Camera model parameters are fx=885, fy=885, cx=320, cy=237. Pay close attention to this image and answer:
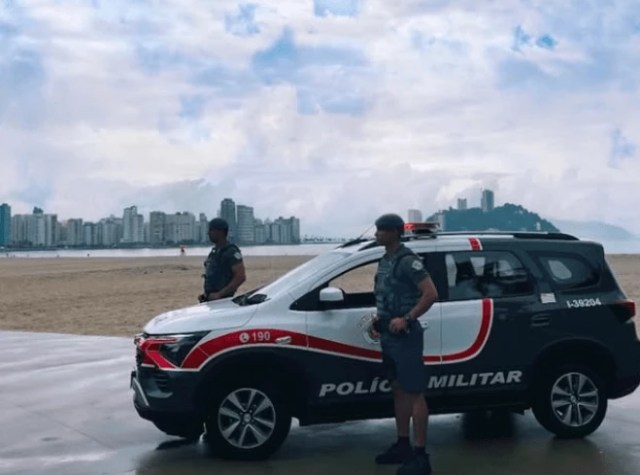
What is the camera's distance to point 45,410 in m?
9.16

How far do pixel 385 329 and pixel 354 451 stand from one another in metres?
1.41

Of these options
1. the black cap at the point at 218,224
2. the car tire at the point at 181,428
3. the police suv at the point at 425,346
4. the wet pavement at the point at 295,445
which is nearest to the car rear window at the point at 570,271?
the police suv at the point at 425,346

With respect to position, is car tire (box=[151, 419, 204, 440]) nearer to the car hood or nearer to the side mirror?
the car hood

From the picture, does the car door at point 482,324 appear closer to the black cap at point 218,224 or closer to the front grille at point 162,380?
the front grille at point 162,380

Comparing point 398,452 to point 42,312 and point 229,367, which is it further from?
point 42,312

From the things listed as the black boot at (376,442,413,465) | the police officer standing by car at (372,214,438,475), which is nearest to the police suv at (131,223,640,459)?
the black boot at (376,442,413,465)

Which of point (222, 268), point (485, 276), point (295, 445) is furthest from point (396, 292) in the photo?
point (222, 268)

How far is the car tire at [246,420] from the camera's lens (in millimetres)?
6883

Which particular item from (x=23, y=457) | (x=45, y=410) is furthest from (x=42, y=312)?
(x=23, y=457)

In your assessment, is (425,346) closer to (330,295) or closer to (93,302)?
(330,295)

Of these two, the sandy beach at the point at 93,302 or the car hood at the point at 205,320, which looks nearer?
the car hood at the point at 205,320

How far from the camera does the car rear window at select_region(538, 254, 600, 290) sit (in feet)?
25.1

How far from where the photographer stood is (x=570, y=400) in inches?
297

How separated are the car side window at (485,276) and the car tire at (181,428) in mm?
2368
